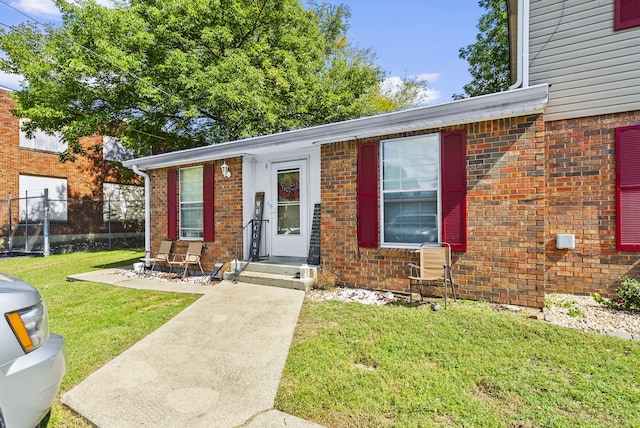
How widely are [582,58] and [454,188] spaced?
9.31 feet

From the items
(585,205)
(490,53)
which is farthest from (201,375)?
(490,53)

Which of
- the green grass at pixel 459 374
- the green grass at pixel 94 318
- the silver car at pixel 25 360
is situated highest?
the silver car at pixel 25 360

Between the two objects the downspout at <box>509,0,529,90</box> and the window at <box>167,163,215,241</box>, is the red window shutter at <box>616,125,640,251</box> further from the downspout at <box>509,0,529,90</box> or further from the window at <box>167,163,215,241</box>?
the window at <box>167,163,215,241</box>

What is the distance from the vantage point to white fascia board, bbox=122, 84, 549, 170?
14.8ft

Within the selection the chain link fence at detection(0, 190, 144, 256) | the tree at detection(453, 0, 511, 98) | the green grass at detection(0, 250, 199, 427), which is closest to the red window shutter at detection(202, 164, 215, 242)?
the green grass at detection(0, 250, 199, 427)

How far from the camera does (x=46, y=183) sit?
639 inches

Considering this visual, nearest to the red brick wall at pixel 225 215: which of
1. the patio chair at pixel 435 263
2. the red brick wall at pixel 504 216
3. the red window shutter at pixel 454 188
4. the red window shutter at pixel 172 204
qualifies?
the red window shutter at pixel 172 204

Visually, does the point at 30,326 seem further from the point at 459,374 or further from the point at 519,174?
the point at 519,174

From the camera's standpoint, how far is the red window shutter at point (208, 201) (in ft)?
26.7

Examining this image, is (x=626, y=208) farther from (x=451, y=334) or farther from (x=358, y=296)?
(x=358, y=296)

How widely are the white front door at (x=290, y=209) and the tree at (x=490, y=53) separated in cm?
1078

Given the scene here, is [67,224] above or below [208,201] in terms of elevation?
below

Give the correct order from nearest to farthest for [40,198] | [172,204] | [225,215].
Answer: [225,215], [172,204], [40,198]

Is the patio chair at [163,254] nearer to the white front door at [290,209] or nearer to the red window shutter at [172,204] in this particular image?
the red window shutter at [172,204]
